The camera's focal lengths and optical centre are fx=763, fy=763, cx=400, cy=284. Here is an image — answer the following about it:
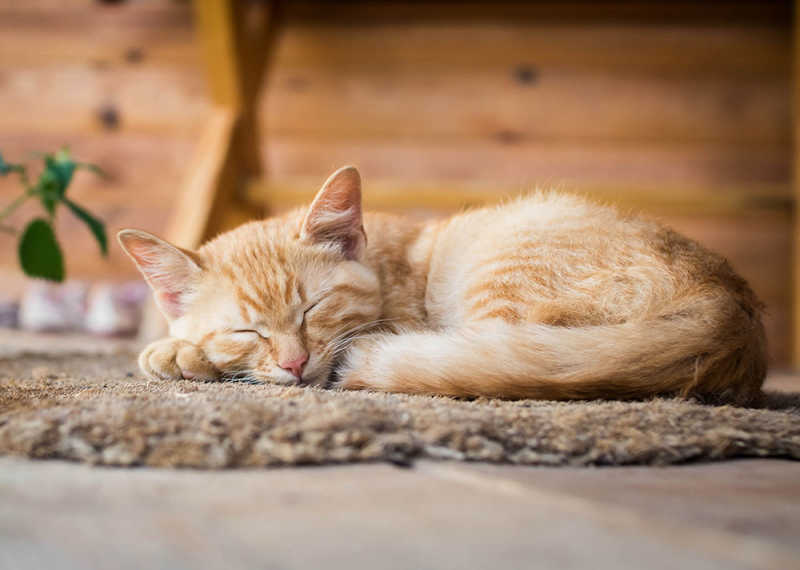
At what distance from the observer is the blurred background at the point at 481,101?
3365 millimetres

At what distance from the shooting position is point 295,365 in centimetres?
135

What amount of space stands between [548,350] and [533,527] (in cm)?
52

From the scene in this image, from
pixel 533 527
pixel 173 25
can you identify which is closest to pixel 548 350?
pixel 533 527

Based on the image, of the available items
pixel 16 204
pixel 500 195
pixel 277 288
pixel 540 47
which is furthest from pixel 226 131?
pixel 277 288

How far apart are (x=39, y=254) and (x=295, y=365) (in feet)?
2.07

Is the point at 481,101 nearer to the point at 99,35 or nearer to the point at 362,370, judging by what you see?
the point at 99,35

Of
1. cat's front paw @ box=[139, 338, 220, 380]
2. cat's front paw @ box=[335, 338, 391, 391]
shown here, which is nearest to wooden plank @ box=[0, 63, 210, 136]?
cat's front paw @ box=[139, 338, 220, 380]

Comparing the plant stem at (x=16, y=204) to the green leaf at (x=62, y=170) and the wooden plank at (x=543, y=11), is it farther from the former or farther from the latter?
the wooden plank at (x=543, y=11)

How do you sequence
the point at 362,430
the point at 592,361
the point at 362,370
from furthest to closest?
the point at 362,370
the point at 592,361
the point at 362,430

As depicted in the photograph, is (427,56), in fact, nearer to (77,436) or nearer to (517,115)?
(517,115)

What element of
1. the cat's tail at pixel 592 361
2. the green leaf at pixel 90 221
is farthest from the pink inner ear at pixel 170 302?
the cat's tail at pixel 592 361

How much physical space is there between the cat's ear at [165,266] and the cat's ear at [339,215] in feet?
0.77

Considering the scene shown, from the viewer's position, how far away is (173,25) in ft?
11.6

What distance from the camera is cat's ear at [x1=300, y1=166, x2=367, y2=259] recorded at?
149cm
